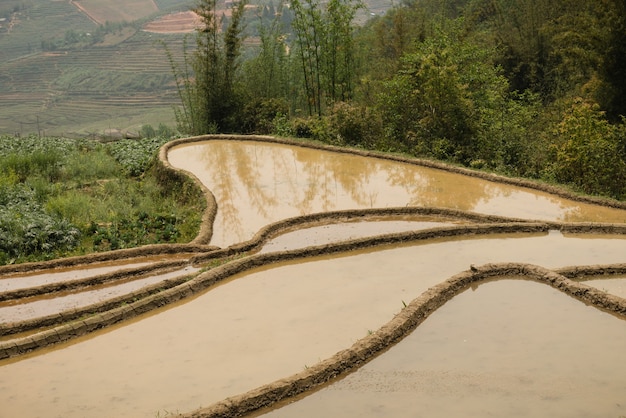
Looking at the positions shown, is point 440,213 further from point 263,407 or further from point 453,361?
point 263,407

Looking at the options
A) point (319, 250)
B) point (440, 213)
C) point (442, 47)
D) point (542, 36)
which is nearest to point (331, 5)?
point (442, 47)

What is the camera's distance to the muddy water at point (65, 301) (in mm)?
8094

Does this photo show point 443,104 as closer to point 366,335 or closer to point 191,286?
point 191,286

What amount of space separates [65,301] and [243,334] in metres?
2.67

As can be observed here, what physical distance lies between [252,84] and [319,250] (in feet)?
43.4

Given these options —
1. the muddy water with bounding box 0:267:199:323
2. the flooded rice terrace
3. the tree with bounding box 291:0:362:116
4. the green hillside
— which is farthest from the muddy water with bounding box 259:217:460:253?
the green hillside

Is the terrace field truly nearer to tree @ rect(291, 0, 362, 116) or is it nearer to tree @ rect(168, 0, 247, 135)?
tree @ rect(291, 0, 362, 116)

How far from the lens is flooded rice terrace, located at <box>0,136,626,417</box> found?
5.81m

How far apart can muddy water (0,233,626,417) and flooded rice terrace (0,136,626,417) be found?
0.8 inches

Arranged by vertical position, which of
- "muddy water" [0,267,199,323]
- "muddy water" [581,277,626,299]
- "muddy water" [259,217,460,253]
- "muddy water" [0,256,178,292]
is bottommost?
"muddy water" [581,277,626,299]

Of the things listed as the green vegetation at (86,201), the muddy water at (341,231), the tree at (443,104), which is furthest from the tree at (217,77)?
the muddy water at (341,231)

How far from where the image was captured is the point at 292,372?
20.6ft

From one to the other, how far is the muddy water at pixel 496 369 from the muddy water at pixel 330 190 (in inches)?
157

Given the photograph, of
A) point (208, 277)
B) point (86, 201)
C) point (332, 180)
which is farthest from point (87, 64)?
point (208, 277)
